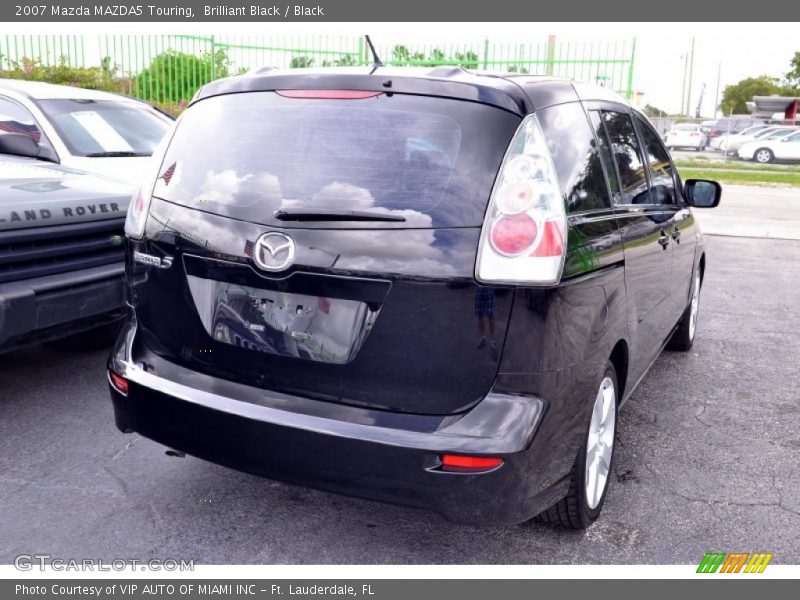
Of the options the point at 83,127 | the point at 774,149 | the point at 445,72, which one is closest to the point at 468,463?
the point at 445,72

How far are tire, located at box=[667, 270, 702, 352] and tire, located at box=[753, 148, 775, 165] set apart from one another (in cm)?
3146

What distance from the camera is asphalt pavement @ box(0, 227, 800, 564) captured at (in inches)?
114

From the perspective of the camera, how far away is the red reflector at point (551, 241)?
241 centimetres

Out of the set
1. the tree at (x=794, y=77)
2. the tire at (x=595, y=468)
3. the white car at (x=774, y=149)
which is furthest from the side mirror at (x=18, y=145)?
the tree at (x=794, y=77)

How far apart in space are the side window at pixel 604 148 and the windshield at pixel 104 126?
→ 3876 mm

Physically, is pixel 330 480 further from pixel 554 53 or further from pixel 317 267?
pixel 554 53

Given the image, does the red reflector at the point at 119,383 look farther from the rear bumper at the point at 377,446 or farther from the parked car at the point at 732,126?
the parked car at the point at 732,126

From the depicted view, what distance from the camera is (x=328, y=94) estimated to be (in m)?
2.69

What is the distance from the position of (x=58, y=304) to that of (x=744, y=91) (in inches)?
3363

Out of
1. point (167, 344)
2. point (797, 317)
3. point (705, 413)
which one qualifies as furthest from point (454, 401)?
point (797, 317)

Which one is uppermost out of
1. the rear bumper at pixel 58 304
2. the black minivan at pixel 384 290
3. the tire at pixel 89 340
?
the black minivan at pixel 384 290

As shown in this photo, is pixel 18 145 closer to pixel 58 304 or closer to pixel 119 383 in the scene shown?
pixel 58 304

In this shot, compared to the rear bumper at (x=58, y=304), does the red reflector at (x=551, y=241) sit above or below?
above

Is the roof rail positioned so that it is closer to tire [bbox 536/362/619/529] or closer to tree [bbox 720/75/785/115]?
tire [bbox 536/362/619/529]
